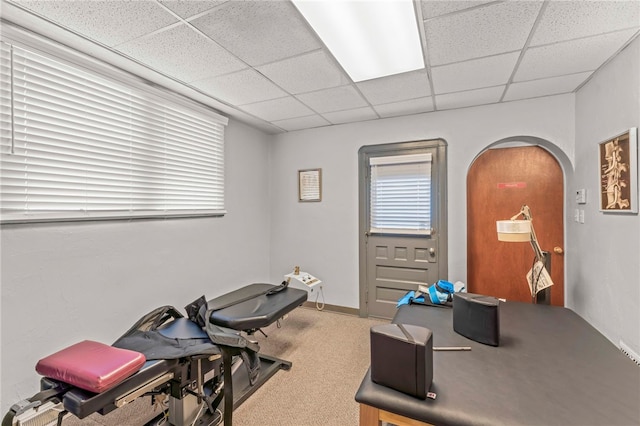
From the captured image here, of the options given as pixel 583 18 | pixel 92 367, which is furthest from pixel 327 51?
pixel 92 367

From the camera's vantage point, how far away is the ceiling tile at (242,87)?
246cm

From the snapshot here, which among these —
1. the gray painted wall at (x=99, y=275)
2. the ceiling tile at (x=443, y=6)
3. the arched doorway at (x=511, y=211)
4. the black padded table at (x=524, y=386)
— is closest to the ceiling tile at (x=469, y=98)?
the arched doorway at (x=511, y=211)

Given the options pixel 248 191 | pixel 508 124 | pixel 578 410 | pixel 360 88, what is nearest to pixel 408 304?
pixel 578 410

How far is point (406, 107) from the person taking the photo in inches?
128

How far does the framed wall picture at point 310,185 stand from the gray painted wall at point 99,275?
92 cm

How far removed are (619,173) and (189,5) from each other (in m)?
3.07

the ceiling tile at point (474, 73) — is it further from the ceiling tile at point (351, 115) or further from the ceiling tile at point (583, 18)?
the ceiling tile at point (351, 115)

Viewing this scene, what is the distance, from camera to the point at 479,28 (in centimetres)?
182

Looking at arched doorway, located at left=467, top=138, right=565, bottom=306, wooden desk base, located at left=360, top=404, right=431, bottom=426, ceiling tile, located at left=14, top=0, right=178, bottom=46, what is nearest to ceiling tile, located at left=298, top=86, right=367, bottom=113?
ceiling tile, located at left=14, top=0, right=178, bottom=46

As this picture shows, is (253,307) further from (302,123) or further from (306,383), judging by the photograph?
(302,123)

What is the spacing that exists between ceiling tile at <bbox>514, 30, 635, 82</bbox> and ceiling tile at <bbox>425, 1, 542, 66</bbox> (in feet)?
0.92

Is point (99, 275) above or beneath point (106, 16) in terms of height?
beneath

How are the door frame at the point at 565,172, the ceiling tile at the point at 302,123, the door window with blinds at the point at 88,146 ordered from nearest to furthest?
1. the door window with blinds at the point at 88,146
2. the door frame at the point at 565,172
3. the ceiling tile at the point at 302,123

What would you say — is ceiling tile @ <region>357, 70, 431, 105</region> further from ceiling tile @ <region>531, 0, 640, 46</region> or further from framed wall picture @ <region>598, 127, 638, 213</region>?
framed wall picture @ <region>598, 127, 638, 213</region>
